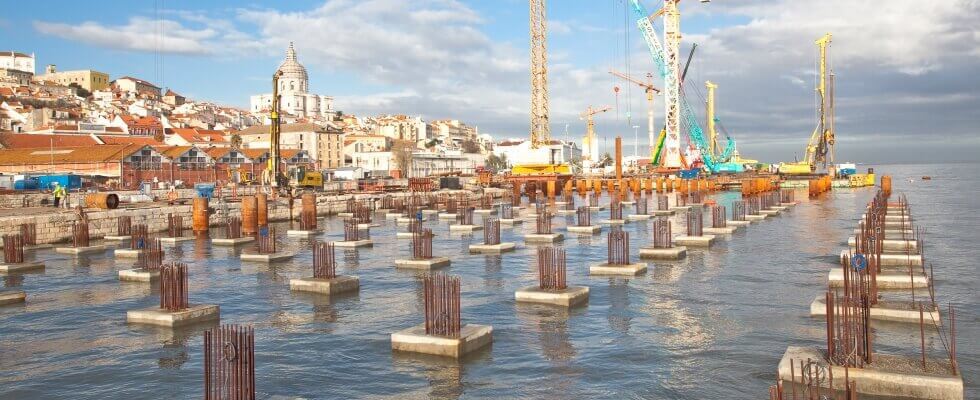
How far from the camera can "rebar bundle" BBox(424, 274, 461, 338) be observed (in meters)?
13.2

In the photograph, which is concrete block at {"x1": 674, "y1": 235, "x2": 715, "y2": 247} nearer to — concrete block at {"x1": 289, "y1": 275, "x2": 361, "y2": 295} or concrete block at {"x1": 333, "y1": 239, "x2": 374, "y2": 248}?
concrete block at {"x1": 333, "y1": 239, "x2": 374, "y2": 248}

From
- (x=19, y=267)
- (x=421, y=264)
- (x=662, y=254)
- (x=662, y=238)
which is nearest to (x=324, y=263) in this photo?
(x=421, y=264)

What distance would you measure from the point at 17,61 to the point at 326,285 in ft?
679

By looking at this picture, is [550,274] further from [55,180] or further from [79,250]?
[55,180]

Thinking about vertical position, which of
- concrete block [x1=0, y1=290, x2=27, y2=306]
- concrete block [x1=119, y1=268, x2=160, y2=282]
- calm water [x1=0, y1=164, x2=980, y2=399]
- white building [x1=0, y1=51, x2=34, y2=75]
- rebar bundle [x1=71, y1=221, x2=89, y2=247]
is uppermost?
white building [x1=0, y1=51, x2=34, y2=75]

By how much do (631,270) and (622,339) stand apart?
25.6ft

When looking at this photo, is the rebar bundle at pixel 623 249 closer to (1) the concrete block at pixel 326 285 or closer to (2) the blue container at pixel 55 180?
(1) the concrete block at pixel 326 285

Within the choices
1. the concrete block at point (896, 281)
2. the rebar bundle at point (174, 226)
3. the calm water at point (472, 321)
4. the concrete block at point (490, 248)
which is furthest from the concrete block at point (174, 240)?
the concrete block at point (896, 281)

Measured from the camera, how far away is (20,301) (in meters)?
19.5

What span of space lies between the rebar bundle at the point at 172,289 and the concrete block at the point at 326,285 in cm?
359

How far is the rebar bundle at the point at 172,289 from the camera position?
53.7 ft

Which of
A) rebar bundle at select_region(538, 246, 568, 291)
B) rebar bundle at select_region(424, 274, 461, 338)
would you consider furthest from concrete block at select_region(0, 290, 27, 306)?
rebar bundle at select_region(538, 246, 568, 291)

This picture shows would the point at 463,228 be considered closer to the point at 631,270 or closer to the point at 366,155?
the point at 631,270

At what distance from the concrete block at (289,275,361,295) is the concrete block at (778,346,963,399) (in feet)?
38.4
